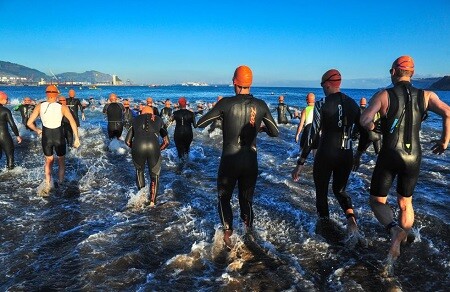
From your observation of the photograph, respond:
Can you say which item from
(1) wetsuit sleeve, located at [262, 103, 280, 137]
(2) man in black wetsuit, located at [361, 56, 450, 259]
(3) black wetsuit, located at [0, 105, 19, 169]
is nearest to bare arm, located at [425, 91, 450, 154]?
(2) man in black wetsuit, located at [361, 56, 450, 259]

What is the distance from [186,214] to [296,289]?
268 centimetres

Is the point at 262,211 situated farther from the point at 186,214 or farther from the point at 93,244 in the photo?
the point at 93,244

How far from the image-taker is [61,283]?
358cm

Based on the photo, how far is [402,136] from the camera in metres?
3.68

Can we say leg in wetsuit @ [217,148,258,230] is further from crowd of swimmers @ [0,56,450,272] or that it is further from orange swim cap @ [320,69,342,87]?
orange swim cap @ [320,69,342,87]

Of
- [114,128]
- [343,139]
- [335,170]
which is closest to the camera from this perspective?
[343,139]

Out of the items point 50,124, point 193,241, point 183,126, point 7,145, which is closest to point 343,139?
point 193,241

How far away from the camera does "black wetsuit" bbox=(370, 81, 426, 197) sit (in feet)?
11.9

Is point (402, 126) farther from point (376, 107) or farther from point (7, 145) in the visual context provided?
point (7, 145)

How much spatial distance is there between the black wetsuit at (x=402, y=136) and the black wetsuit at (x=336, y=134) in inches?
22.6

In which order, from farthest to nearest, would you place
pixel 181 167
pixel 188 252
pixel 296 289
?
pixel 181 167, pixel 188 252, pixel 296 289

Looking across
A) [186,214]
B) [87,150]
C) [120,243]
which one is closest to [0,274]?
[120,243]

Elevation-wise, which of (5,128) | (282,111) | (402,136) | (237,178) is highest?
(402,136)

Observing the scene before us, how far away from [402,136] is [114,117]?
1039cm
